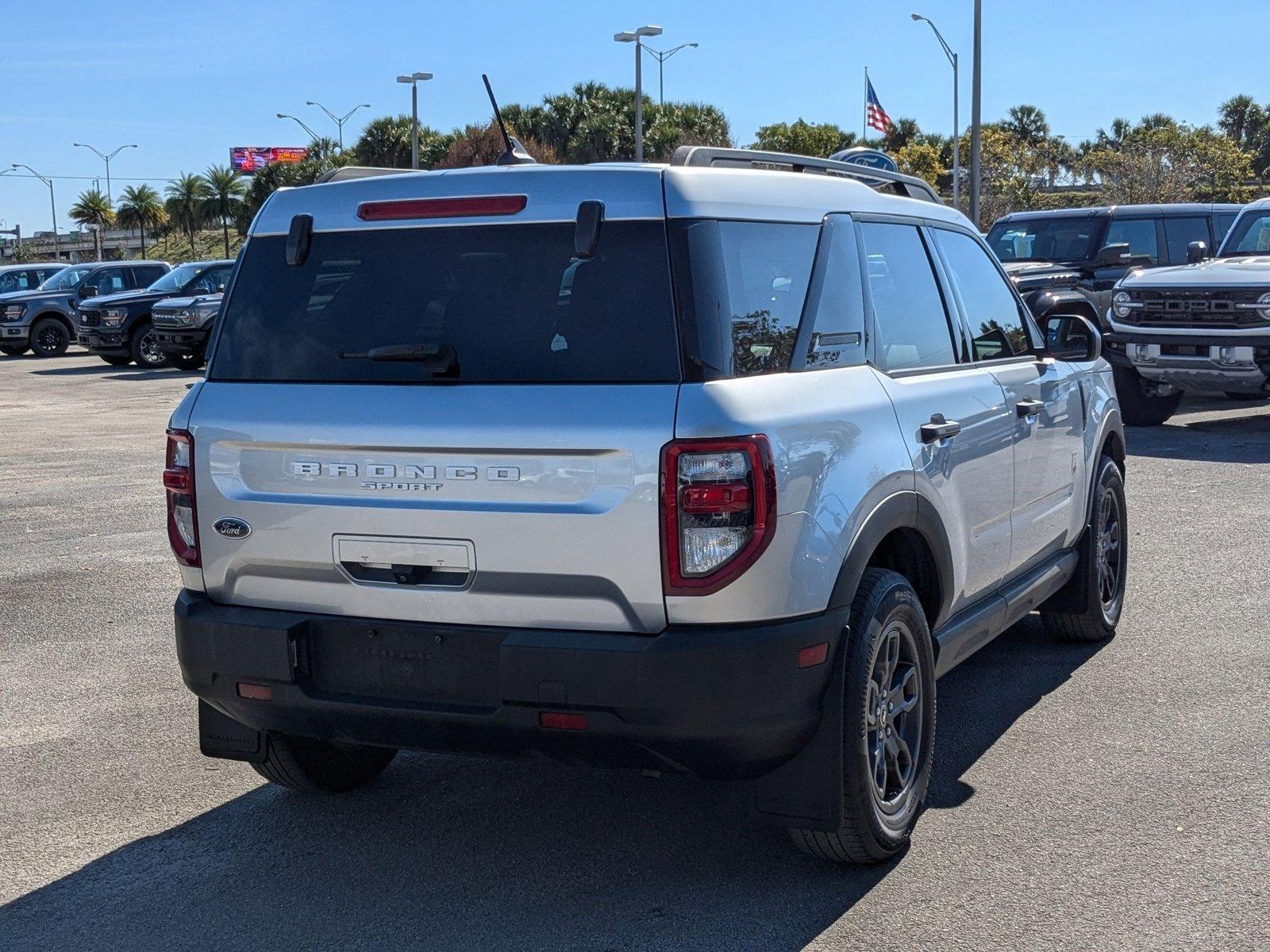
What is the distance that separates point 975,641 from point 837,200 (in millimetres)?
1572

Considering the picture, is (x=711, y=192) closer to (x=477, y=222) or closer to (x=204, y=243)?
(x=477, y=222)

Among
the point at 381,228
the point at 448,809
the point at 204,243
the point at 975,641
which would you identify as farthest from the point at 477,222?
the point at 204,243

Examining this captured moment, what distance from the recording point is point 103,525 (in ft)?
32.4

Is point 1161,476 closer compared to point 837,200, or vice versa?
point 837,200

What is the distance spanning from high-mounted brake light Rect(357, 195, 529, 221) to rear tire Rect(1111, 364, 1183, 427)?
11.6 metres

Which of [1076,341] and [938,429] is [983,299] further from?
[938,429]

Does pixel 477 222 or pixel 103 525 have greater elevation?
pixel 477 222

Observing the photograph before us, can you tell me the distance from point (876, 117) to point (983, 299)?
2997cm

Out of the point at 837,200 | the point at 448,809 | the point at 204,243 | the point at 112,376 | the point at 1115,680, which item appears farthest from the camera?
the point at 204,243

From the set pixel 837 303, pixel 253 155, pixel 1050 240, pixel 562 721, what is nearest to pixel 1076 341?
pixel 837 303

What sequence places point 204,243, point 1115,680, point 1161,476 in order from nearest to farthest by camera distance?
point 1115,680 → point 1161,476 → point 204,243

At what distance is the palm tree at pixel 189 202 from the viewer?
301ft

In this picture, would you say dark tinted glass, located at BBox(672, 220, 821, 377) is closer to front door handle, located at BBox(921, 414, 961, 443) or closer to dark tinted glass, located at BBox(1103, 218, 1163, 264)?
front door handle, located at BBox(921, 414, 961, 443)

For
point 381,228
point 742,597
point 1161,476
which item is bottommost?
point 1161,476
